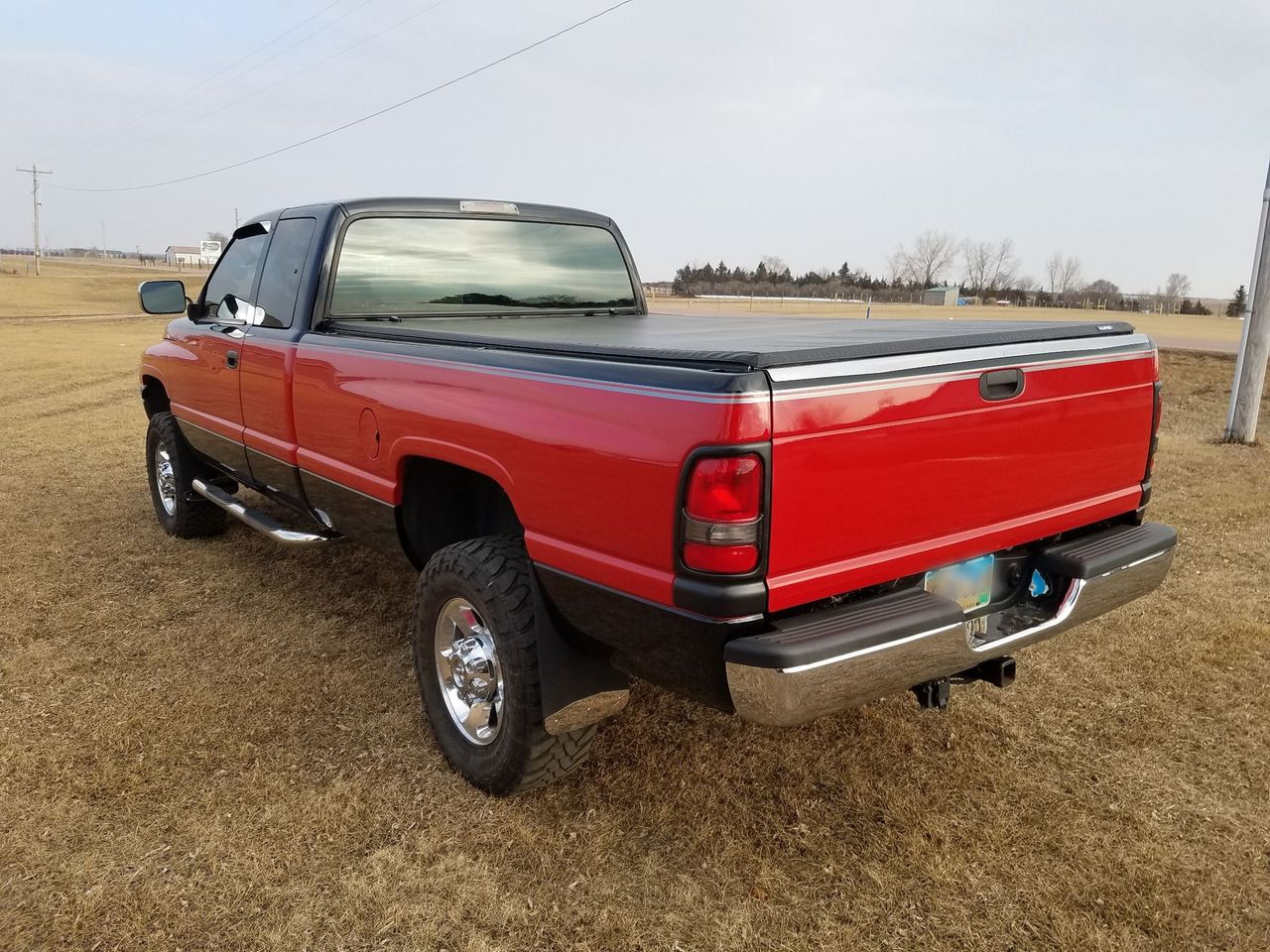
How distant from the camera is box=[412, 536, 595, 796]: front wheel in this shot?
2.79m

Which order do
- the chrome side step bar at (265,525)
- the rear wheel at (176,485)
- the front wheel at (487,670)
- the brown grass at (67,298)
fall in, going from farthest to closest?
the brown grass at (67,298) < the rear wheel at (176,485) < the chrome side step bar at (265,525) < the front wheel at (487,670)

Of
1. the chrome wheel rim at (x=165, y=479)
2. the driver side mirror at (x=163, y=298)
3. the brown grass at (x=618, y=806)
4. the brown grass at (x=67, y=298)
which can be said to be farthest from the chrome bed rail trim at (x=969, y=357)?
the brown grass at (x=67, y=298)

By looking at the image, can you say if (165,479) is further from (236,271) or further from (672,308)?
(672,308)

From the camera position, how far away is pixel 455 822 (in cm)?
296

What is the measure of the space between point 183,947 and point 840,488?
210 cm

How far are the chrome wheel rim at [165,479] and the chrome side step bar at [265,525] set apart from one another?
2.48 feet

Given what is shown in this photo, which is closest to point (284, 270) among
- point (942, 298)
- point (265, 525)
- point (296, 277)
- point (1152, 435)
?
point (296, 277)

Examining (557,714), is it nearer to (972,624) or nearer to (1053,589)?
(972,624)

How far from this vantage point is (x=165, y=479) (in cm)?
602

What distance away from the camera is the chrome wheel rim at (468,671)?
9.96ft

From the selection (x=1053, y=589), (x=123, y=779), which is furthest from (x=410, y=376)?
(x=1053, y=589)

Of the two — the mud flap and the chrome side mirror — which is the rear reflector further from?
the chrome side mirror

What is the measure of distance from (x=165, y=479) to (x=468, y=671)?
3.90 meters

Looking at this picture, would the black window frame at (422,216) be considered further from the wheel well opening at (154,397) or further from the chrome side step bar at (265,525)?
the wheel well opening at (154,397)
